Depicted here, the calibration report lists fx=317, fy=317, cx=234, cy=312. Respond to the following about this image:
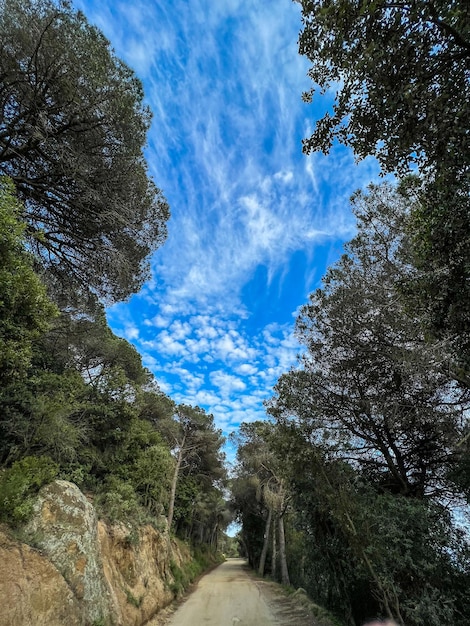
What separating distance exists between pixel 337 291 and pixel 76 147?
6.76 metres

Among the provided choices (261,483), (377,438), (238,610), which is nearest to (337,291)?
(377,438)

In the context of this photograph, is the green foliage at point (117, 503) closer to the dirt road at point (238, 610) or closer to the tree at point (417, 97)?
the dirt road at point (238, 610)

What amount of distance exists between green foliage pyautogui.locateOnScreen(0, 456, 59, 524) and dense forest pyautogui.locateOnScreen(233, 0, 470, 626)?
5.69m

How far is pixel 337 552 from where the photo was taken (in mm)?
8078

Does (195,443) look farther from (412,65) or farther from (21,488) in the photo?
(412,65)

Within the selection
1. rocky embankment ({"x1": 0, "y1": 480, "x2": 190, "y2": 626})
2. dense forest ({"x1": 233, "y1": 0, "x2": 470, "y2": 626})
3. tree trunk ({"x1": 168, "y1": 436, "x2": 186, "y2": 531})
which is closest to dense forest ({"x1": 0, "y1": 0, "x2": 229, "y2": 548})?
rocky embankment ({"x1": 0, "y1": 480, "x2": 190, "y2": 626})

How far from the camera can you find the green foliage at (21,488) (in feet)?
16.1

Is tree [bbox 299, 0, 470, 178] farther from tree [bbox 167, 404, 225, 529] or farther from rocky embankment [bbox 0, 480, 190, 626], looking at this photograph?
tree [bbox 167, 404, 225, 529]

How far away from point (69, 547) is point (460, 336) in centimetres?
709

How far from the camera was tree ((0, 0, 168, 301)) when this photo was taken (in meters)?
5.82

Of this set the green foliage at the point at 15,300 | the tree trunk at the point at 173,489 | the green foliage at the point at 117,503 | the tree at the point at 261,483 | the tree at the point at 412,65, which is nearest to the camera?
the tree at the point at 412,65

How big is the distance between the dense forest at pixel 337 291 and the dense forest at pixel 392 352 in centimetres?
3

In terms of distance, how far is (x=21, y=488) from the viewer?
201 inches

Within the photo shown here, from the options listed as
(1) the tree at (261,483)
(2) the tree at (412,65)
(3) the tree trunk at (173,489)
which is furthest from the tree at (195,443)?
(2) the tree at (412,65)
